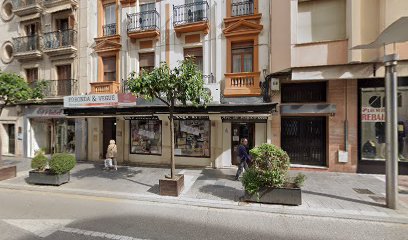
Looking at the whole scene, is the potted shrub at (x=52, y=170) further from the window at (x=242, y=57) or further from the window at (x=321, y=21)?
the window at (x=321, y=21)

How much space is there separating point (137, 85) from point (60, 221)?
4.15 m

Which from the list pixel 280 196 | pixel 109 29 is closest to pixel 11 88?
pixel 109 29

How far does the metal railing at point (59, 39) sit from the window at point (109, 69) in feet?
8.02

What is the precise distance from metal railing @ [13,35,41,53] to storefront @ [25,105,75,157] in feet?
12.6

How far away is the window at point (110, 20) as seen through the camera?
13289 mm

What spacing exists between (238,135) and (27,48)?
586 inches

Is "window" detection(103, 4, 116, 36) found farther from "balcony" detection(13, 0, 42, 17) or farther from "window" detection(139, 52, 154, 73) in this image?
"balcony" detection(13, 0, 42, 17)

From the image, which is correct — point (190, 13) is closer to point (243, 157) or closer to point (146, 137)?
point (146, 137)

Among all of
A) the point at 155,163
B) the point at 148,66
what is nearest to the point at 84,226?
the point at 155,163

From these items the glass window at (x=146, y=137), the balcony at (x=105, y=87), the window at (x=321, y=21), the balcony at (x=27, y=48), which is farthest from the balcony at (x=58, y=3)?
the window at (x=321, y=21)

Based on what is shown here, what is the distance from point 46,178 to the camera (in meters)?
8.48

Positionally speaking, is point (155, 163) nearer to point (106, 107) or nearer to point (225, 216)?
point (106, 107)

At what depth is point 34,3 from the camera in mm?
14336

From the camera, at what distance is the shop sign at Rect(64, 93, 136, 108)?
1140 centimetres
